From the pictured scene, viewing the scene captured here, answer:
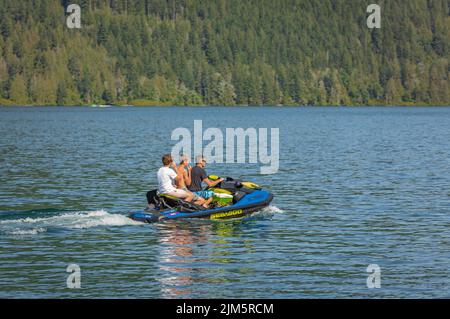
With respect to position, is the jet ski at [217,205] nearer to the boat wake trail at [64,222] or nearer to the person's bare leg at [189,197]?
the person's bare leg at [189,197]

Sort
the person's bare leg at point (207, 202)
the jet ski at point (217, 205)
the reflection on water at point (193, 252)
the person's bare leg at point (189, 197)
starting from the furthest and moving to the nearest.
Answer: the person's bare leg at point (207, 202) < the person's bare leg at point (189, 197) < the jet ski at point (217, 205) < the reflection on water at point (193, 252)

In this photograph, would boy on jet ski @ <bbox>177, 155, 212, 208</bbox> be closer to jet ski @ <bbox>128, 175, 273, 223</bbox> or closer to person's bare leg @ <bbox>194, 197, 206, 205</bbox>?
person's bare leg @ <bbox>194, 197, 206, 205</bbox>

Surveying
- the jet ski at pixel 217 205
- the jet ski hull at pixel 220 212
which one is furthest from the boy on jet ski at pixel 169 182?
the jet ski hull at pixel 220 212

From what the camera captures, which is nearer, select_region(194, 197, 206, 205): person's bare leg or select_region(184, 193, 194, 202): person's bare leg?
select_region(184, 193, 194, 202): person's bare leg

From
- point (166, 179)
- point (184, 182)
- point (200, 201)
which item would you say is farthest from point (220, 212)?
point (166, 179)

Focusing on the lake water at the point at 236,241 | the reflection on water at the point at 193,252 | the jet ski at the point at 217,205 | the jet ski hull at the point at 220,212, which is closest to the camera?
the lake water at the point at 236,241

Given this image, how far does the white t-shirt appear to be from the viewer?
3331 centimetres

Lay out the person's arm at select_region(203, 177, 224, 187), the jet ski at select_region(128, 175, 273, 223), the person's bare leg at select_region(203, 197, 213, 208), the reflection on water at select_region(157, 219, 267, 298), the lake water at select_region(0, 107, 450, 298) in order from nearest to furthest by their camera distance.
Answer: the lake water at select_region(0, 107, 450, 298) → the reflection on water at select_region(157, 219, 267, 298) → the jet ski at select_region(128, 175, 273, 223) → the person's bare leg at select_region(203, 197, 213, 208) → the person's arm at select_region(203, 177, 224, 187)

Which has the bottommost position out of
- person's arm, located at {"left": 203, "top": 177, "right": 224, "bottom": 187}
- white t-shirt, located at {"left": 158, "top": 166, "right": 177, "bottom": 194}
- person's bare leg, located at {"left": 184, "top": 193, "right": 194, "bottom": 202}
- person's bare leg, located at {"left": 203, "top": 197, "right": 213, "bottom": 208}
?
person's bare leg, located at {"left": 203, "top": 197, "right": 213, "bottom": 208}

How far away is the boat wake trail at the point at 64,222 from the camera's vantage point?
32562 millimetres

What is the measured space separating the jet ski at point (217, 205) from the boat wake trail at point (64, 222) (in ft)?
2.34

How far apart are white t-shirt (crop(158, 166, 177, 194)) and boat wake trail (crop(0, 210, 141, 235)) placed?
1.77 m

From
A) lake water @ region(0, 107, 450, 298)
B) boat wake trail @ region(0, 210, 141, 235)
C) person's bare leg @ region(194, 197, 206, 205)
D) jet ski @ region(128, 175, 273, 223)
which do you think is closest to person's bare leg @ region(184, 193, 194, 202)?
jet ski @ region(128, 175, 273, 223)

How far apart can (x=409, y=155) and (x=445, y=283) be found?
56.1 metres
